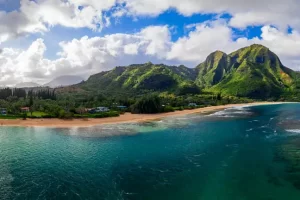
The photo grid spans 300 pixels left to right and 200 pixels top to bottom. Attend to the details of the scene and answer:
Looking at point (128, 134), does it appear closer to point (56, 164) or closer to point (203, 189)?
point (56, 164)

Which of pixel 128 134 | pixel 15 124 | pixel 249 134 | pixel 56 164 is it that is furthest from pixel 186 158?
pixel 15 124

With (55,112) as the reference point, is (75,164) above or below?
below

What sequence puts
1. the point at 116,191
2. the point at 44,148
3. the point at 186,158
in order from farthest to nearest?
the point at 44,148 < the point at 186,158 < the point at 116,191

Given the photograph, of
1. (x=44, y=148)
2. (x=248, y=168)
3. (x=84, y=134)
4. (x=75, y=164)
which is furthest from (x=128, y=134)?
(x=248, y=168)

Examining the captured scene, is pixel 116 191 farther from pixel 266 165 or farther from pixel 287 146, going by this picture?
pixel 287 146

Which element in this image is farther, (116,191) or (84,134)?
(84,134)

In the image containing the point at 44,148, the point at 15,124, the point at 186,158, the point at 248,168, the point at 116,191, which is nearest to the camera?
the point at 116,191
